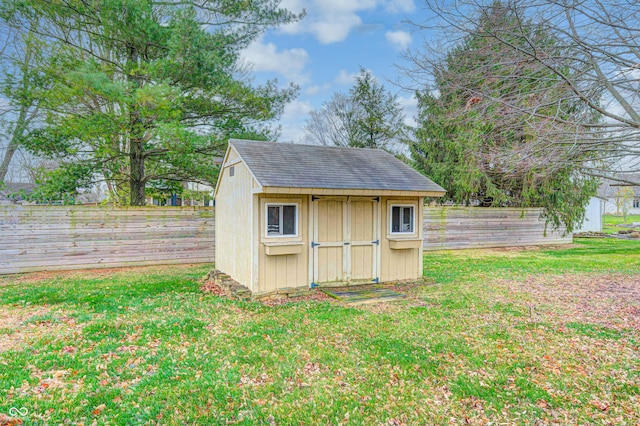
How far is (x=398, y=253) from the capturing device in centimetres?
766

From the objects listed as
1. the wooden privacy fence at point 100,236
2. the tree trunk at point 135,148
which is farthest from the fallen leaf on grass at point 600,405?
the tree trunk at point 135,148

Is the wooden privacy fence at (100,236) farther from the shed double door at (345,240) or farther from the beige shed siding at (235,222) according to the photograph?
the shed double door at (345,240)

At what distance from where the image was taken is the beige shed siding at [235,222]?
21.4ft

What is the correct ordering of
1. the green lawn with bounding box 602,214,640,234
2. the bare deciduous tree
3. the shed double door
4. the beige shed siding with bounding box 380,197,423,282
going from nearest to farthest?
1. the bare deciduous tree
2. the shed double door
3. the beige shed siding with bounding box 380,197,423,282
4. the green lawn with bounding box 602,214,640,234

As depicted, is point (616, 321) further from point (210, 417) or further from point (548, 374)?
point (210, 417)

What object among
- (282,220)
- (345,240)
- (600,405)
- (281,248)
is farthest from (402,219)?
(600,405)

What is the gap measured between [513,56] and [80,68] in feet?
28.1

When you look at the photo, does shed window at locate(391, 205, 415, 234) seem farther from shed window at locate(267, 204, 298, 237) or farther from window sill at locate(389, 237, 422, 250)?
shed window at locate(267, 204, 298, 237)

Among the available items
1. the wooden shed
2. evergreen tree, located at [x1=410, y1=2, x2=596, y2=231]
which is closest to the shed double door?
the wooden shed

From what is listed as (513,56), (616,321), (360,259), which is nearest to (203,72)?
(360,259)

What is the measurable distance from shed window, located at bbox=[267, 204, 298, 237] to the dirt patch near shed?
4008 millimetres

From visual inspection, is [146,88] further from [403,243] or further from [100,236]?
[403,243]

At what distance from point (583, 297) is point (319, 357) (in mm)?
5306

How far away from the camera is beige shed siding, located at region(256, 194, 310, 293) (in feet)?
20.6
